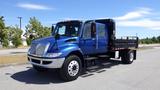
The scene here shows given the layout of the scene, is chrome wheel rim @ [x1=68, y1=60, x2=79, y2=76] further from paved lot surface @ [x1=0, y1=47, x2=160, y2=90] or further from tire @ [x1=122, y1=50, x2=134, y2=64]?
tire @ [x1=122, y1=50, x2=134, y2=64]

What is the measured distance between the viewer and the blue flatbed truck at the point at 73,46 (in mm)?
10328

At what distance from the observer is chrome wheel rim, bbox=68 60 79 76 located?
10.6 metres

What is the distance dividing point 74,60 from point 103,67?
3796mm

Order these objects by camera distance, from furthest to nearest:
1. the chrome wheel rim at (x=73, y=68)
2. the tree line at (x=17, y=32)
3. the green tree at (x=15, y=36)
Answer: the green tree at (x=15, y=36) < the tree line at (x=17, y=32) < the chrome wheel rim at (x=73, y=68)

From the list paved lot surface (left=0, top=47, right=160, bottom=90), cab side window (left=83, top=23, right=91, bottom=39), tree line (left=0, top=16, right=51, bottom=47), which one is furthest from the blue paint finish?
tree line (left=0, top=16, right=51, bottom=47)

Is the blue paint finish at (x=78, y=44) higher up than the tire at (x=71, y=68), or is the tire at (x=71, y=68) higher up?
the blue paint finish at (x=78, y=44)

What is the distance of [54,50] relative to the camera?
1027cm

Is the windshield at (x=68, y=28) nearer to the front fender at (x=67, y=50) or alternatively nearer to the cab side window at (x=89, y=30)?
Answer: the cab side window at (x=89, y=30)

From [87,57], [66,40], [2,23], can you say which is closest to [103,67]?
[87,57]

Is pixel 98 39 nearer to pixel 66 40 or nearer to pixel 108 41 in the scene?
pixel 108 41

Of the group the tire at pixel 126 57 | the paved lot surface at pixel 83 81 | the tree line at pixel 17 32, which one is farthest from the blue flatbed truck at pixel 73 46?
the tree line at pixel 17 32

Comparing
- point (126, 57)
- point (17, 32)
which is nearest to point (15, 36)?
point (17, 32)

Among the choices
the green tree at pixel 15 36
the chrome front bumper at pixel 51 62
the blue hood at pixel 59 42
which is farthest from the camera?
the green tree at pixel 15 36

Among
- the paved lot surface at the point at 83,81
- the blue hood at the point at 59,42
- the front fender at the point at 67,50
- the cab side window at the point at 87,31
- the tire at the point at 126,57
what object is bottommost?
the paved lot surface at the point at 83,81
